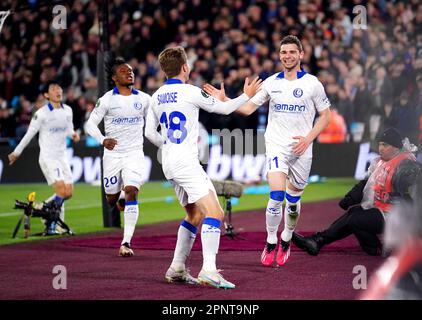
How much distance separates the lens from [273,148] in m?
10.5

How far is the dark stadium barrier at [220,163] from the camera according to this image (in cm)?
2372

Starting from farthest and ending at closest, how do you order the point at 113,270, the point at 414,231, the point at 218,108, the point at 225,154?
1. the point at 225,154
2. the point at 113,270
3. the point at 218,108
4. the point at 414,231

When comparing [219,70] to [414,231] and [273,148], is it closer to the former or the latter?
[273,148]

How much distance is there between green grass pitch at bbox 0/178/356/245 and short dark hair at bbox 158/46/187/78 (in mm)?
5310

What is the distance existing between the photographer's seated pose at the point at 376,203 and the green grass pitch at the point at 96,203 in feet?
15.6

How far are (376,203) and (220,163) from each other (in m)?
12.9

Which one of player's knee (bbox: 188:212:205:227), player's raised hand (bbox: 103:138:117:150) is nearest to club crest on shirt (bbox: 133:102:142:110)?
player's raised hand (bbox: 103:138:117:150)

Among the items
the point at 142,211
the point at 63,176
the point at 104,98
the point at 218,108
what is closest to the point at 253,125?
the point at 142,211

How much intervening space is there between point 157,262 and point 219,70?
50.0 feet

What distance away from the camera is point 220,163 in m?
23.8

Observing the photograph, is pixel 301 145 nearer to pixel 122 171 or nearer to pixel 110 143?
pixel 110 143

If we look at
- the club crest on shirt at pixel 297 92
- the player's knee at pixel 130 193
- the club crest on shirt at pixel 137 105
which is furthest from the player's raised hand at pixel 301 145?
the club crest on shirt at pixel 137 105

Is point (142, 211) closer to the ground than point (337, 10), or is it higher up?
closer to the ground

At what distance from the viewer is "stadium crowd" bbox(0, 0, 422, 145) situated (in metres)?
23.4
